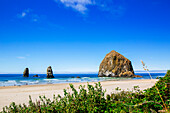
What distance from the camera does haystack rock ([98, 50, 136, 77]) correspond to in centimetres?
8784

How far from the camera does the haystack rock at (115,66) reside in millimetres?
87838

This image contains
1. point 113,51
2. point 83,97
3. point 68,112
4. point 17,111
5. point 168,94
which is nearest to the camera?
point 168,94

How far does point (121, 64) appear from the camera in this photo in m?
90.0

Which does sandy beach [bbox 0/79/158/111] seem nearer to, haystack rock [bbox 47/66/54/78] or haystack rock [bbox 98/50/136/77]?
haystack rock [bbox 47/66/54/78]

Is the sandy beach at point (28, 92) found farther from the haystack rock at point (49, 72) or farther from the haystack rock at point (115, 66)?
the haystack rock at point (115, 66)

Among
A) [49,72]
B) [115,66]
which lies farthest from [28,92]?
[115,66]

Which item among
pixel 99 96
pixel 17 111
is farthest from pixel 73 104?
pixel 17 111

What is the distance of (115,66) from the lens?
9088 cm

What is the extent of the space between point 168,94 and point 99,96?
1.74m

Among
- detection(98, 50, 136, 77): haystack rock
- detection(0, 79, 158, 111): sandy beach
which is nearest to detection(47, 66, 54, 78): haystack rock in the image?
detection(98, 50, 136, 77): haystack rock

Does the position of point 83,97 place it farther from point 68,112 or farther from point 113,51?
point 113,51

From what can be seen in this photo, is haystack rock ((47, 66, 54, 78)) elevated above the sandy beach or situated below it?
above

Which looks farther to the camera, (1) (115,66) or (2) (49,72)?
(1) (115,66)

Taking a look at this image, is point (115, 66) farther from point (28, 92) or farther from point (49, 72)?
point (28, 92)
